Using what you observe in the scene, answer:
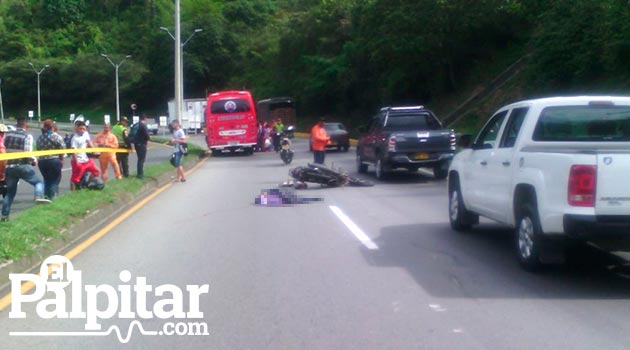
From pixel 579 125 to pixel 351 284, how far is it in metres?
3.55

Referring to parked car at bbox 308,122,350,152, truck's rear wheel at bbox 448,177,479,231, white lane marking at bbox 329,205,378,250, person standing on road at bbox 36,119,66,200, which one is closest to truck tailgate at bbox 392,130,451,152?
white lane marking at bbox 329,205,378,250

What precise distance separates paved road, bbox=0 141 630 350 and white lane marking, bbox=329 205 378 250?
106mm

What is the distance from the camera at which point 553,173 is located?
32.5ft

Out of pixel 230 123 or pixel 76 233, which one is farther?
pixel 230 123

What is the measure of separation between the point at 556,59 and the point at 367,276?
100 feet

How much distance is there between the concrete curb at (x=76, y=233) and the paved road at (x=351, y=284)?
1.56ft

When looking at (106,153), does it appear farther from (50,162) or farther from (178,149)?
(50,162)

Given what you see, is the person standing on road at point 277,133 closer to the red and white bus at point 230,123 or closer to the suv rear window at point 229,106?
the red and white bus at point 230,123

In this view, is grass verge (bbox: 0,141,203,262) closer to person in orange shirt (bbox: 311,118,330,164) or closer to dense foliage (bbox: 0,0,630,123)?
person in orange shirt (bbox: 311,118,330,164)

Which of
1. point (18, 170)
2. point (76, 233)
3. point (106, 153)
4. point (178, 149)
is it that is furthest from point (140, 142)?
point (76, 233)

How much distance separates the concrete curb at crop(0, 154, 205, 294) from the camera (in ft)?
35.3

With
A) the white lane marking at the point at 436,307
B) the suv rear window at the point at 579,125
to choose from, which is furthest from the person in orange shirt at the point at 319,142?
the white lane marking at the point at 436,307

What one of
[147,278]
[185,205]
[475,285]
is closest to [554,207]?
[475,285]

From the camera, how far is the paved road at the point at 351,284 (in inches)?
313
